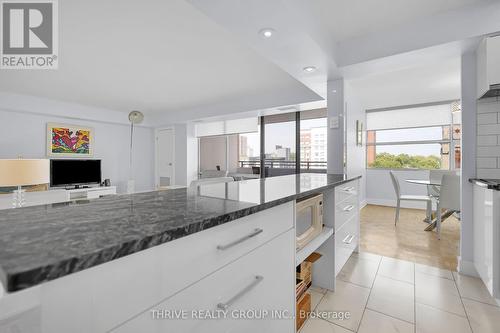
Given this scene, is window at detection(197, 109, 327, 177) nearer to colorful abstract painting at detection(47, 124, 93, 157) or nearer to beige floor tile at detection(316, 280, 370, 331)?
colorful abstract painting at detection(47, 124, 93, 157)

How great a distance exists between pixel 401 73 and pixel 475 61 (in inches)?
65.4

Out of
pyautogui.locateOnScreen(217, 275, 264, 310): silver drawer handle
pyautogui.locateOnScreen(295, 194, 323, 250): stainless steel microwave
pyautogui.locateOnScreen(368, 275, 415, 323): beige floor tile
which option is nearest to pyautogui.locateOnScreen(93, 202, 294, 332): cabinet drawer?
pyautogui.locateOnScreen(217, 275, 264, 310): silver drawer handle

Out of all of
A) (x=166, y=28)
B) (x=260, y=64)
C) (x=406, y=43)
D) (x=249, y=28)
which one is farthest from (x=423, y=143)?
(x=166, y=28)

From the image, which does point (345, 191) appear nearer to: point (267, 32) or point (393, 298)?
point (393, 298)

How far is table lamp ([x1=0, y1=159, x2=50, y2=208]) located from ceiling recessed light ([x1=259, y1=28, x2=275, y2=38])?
7.54 feet

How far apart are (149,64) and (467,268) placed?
13.6ft

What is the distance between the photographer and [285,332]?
3.62ft

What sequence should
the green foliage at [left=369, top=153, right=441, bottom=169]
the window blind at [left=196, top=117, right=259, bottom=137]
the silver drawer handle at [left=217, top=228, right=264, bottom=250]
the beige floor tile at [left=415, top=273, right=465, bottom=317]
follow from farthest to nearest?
1. the window blind at [left=196, top=117, right=259, bottom=137]
2. the green foliage at [left=369, top=153, right=441, bottom=169]
3. the beige floor tile at [left=415, top=273, right=465, bottom=317]
4. the silver drawer handle at [left=217, top=228, right=264, bottom=250]

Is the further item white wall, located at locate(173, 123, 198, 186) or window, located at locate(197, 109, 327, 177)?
white wall, located at locate(173, 123, 198, 186)

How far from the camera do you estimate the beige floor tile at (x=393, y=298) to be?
1637 mm

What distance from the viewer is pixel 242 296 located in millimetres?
821

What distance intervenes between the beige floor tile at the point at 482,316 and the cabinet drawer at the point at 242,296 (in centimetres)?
131

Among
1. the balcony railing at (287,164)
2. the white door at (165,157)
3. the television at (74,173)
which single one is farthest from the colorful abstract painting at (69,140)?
the balcony railing at (287,164)

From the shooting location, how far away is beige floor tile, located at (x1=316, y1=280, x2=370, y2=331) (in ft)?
5.12
